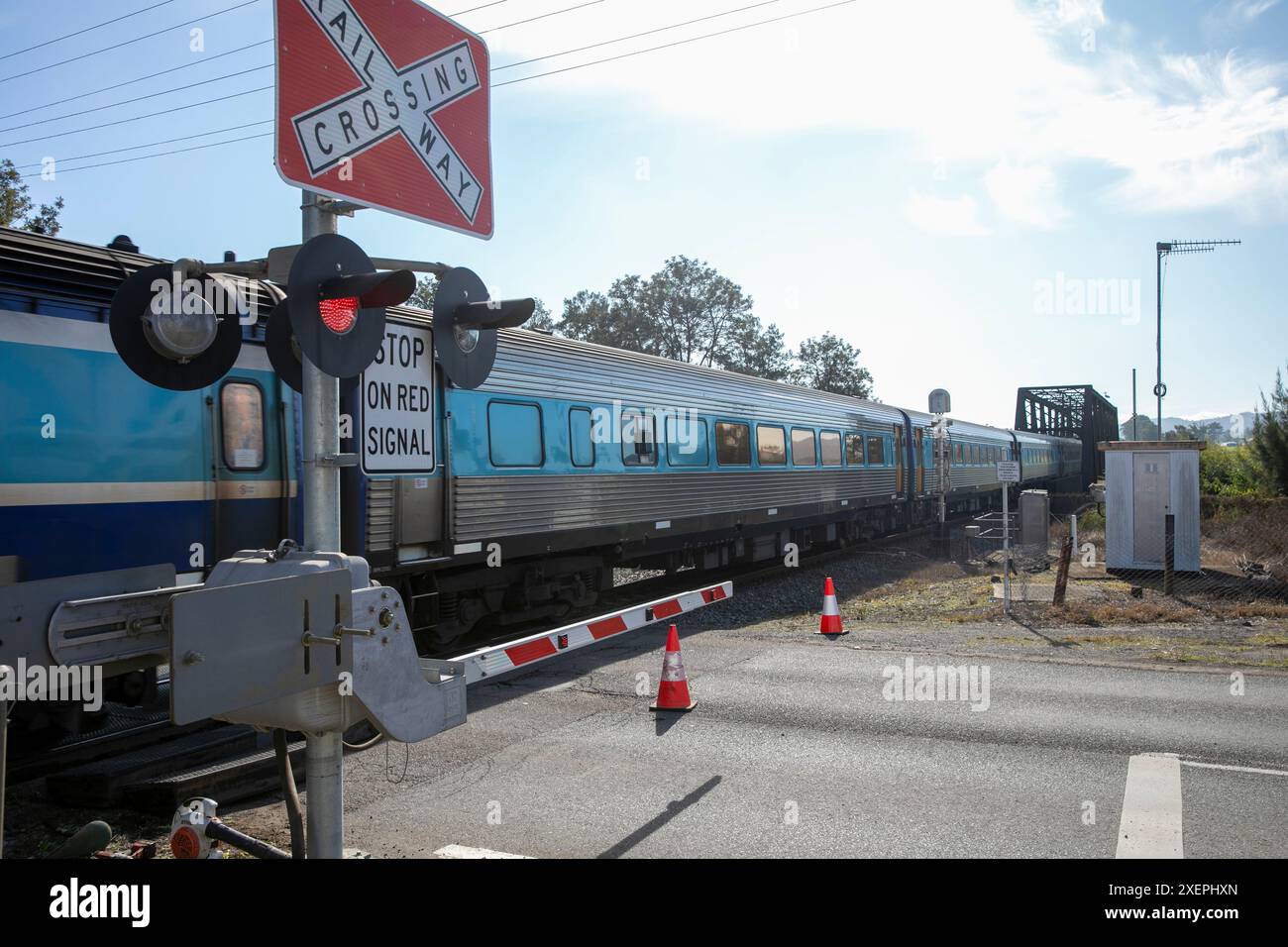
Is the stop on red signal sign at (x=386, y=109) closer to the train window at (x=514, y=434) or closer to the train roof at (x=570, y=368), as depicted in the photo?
the train roof at (x=570, y=368)

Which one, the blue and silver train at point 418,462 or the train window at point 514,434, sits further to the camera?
the train window at point 514,434

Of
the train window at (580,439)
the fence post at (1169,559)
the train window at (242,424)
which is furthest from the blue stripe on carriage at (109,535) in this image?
the fence post at (1169,559)

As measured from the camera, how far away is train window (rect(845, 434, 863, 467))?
20.6 metres

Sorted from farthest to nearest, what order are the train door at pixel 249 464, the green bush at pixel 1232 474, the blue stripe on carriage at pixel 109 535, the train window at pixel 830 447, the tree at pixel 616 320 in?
the tree at pixel 616 320 → the green bush at pixel 1232 474 → the train window at pixel 830 447 → the train door at pixel 249 464 → the blue stripe on carriage at pixel 109 535

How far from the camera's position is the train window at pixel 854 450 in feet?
67.6

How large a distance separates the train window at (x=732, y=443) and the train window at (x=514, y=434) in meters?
4.83

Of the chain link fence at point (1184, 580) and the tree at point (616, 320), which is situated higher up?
the tree at point (616, 320)

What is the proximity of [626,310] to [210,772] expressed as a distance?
54914 mm

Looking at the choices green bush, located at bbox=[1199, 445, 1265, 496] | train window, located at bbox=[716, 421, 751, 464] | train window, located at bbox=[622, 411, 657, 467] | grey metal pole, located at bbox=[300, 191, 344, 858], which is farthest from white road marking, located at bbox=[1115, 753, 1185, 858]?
green bush, located at bbox=[1199, 445, 1265, 496]

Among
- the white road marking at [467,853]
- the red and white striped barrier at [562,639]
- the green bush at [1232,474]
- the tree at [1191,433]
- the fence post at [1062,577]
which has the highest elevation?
the tree at [1191,433]

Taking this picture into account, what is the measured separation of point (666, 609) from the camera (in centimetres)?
645

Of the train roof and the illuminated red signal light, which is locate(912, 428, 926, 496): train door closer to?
the train roof

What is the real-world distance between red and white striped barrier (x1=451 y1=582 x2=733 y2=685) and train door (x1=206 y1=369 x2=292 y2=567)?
291 centimetres
